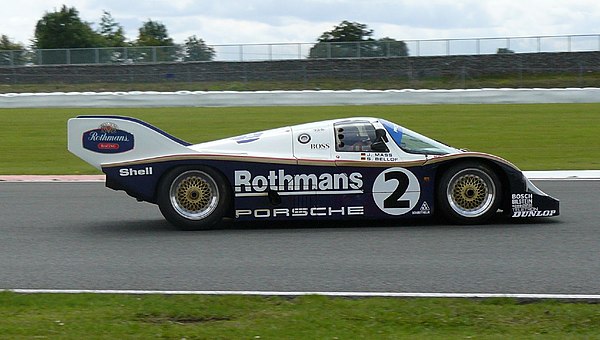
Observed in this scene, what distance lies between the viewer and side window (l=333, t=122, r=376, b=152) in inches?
384

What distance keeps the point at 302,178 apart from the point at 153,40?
83281mm

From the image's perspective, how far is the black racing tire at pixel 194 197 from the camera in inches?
380

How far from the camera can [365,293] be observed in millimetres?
6695

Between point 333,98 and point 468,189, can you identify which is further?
point 333,98

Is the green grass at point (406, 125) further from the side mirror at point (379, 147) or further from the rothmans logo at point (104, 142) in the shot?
the side mirror at point (379, 147)

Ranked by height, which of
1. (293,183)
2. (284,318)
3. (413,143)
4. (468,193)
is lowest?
(284,318)

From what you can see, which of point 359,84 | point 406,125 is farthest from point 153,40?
point 406,125

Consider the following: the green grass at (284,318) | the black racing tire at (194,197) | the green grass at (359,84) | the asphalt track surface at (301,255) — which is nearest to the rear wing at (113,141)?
the black racing tire at (194,197)

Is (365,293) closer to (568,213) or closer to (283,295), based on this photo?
(283,295)

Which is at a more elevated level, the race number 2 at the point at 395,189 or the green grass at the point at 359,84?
the green grass at the point at 359,84

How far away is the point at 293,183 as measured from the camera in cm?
967

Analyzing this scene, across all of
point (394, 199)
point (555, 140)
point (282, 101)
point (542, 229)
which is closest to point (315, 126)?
point (394, 199)

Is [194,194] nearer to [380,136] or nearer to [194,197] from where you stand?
[194,197]

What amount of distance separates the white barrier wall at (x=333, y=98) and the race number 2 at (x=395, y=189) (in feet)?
67.4
